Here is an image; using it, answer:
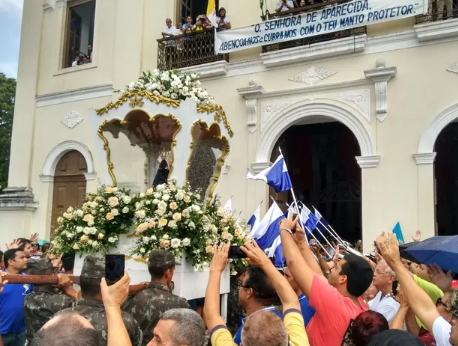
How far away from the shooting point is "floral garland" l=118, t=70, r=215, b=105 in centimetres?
486

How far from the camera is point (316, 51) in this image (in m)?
8.69

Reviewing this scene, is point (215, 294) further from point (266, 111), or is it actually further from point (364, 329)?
point (266, 111)

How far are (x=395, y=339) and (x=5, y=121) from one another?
2381 cm

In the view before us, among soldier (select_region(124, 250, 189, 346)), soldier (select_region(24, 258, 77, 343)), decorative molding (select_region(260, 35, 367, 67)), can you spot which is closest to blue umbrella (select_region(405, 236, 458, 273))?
soldier (select_region(124, 250, 189, 346))

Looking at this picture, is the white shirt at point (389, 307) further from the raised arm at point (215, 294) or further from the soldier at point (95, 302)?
the soldier at point (95, 302)

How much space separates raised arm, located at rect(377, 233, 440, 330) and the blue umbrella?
1.63 ft

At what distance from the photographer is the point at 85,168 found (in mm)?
11039

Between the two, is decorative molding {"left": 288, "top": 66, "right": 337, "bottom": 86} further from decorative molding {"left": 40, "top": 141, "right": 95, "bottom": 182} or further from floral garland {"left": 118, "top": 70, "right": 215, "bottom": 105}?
decorative molding {"left": 40, "top": 141, "right": 95, "bottom": 182}

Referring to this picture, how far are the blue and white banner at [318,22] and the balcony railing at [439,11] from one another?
34cm

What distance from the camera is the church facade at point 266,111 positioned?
7.75 metres

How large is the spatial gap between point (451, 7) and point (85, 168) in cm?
837

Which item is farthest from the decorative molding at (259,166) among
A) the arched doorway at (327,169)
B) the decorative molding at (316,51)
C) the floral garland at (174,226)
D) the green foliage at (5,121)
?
the green foliage at (5,121)

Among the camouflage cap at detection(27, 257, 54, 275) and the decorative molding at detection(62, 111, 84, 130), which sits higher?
the decorative molding at detection(62, 111, 84, 130)

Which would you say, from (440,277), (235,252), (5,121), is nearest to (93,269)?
(235,252)
